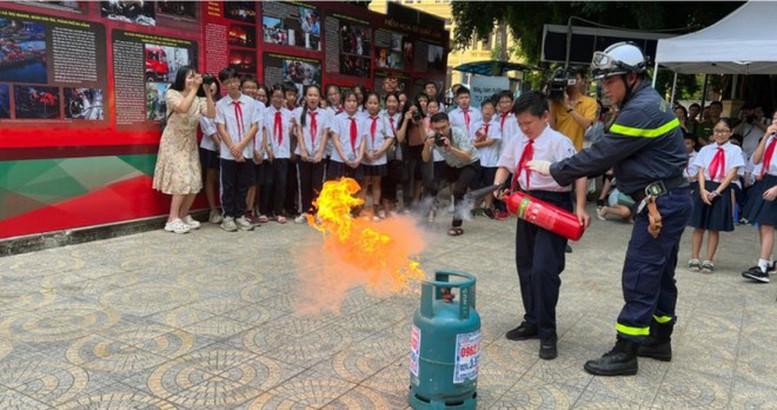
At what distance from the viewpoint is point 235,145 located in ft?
24.8

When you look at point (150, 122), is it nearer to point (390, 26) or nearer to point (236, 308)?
point (236, 308)

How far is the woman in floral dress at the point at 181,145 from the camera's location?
709cm

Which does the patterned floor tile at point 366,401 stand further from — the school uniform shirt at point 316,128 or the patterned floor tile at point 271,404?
the school uniform shirt at point 316,128

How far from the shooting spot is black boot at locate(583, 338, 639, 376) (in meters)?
3.81

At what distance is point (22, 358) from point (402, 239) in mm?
4499

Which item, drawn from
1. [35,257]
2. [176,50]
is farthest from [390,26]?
[35,257]

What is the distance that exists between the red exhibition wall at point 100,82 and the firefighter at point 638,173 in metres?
5.29

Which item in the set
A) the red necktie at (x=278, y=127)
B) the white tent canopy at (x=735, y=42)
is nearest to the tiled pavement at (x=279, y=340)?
the red necktie at (x=278, y=127)

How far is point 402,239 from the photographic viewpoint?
7402mm

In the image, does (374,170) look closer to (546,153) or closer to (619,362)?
(546,153)

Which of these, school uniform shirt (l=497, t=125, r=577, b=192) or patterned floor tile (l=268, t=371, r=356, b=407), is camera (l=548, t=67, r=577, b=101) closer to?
school uniform shirt (l=497, t=125, r=577, b=192)

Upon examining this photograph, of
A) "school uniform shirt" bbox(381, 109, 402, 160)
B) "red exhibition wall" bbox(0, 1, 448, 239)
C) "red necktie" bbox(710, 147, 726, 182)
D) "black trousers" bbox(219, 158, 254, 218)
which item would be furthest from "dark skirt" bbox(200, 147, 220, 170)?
"red necktie" bbox(710, 147, 726, 182)

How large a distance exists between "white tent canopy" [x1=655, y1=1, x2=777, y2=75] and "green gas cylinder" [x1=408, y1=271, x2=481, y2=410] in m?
7.29

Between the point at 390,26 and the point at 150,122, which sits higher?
the point at 390,26
